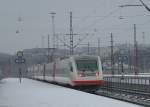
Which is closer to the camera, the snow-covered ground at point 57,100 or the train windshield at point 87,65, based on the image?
the snow-covered ground at point 57,100

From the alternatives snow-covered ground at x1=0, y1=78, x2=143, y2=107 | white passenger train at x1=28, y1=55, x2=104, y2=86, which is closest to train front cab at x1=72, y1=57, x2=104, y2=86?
white passenger train at x1=28, y1=55, x2=104, y2=86

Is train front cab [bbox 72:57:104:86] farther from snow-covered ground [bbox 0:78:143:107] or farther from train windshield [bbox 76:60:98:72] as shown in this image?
snow-covered ground [bbox 0:78:143:107]

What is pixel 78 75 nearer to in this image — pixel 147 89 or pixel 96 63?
pixel 96 63

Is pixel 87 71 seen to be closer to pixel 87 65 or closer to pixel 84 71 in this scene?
pixel 84 71

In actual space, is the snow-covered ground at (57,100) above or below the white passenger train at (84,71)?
below

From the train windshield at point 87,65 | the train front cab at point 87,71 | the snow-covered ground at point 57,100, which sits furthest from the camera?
the train windshield at point 87,65

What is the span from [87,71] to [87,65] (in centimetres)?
63

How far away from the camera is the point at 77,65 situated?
41.8m

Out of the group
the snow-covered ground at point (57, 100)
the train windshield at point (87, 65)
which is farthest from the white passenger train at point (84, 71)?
the snow-covered ground at point (57, 100)

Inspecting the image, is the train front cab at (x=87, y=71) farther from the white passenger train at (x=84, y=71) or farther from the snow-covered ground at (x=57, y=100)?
the snow-covered ground at (x=57, y=100)

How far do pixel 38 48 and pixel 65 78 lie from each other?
85.2 meters

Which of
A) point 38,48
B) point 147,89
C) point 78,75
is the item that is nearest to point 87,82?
point 78,75

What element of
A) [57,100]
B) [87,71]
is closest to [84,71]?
[87,71]

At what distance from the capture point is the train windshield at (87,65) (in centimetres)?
4144
